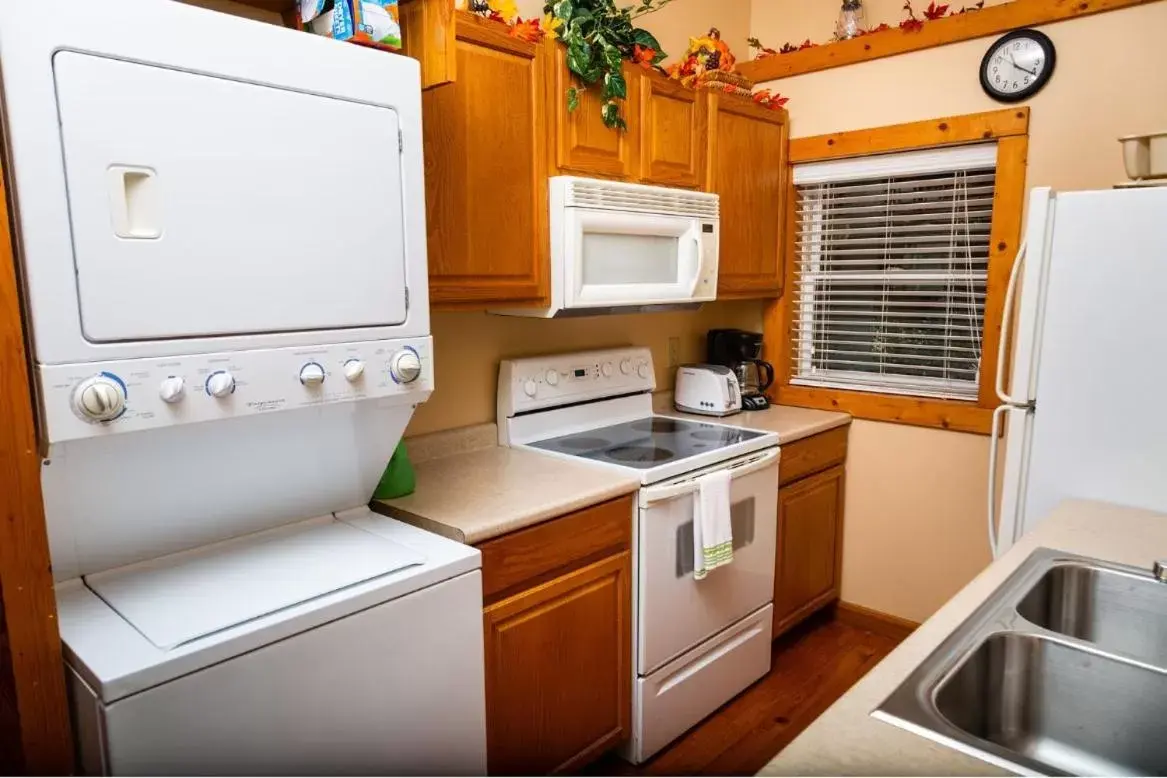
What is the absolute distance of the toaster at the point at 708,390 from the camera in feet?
9.84

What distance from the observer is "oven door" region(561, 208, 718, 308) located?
88.3 inches

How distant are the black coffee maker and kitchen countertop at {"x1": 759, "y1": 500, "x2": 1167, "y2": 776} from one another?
161cm

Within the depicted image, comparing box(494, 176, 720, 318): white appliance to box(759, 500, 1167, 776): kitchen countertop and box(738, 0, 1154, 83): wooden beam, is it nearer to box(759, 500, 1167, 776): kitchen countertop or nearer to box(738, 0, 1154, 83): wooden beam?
box(738, 0, 1154, 83): wooden beam

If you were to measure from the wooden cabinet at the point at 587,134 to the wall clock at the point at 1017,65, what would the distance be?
1279 millimetres

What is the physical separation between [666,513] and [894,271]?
153cm

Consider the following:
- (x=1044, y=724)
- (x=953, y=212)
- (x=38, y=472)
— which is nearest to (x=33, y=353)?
(x=38, y=472)

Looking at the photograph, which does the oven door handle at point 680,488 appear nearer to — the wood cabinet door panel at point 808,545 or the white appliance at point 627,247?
the wood cabinet door panel at point 808,545

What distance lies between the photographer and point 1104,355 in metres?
1.89

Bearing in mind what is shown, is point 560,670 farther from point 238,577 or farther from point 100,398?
point 100,398

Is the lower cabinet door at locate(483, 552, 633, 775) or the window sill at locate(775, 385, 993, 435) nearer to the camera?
the lower cabinet door at locate(483, 552, 633, 775)

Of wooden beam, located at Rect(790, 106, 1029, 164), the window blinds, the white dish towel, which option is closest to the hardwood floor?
the white dish towel

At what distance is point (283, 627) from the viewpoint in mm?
1305

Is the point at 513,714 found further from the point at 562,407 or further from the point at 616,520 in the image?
the point at 562,407

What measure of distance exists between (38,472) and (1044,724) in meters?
1.61
